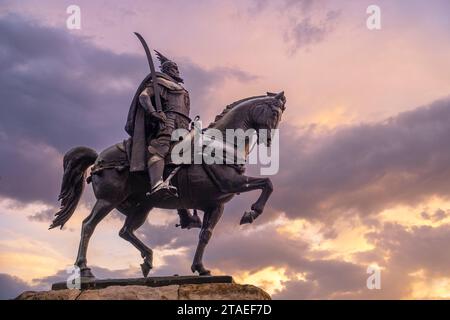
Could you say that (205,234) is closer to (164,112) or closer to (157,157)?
(157,157)

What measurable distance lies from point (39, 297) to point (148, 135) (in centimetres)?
338

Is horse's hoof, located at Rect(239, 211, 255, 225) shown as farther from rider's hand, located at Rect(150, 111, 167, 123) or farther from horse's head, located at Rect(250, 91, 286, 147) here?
rider's hand, located at Rect(150, 111, 167, 123)

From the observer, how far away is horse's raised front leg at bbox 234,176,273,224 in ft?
34.6

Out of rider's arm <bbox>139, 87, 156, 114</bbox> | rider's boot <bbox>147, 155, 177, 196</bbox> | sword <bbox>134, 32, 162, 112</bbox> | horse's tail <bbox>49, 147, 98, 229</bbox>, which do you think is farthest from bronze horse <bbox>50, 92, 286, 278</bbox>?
sword <bbox>134, 32, 162, 112</bbox>

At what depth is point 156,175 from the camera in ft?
34.8

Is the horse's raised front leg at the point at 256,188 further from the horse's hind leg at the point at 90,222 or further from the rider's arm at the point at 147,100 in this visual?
the horse's hind leg at the point at 90,222

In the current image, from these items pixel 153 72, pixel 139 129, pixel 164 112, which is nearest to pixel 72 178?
pixel 139 129

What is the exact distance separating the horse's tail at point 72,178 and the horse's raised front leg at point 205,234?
7.92 feet

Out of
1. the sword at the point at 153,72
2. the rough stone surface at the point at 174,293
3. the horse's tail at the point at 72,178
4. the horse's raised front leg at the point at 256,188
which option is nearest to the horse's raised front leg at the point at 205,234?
the horse's raised front leg at the point at 256,188

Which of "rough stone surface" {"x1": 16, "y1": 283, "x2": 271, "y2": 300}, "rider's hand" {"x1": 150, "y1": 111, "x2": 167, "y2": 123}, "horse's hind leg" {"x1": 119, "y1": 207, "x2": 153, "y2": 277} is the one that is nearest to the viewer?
"rough stone surface" {"x1": 16, "y1": 283, "x2": 271, "y2": 300}

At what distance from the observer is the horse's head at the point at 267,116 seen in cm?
1126

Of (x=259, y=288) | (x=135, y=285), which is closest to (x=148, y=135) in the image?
(x=135, y=285)
